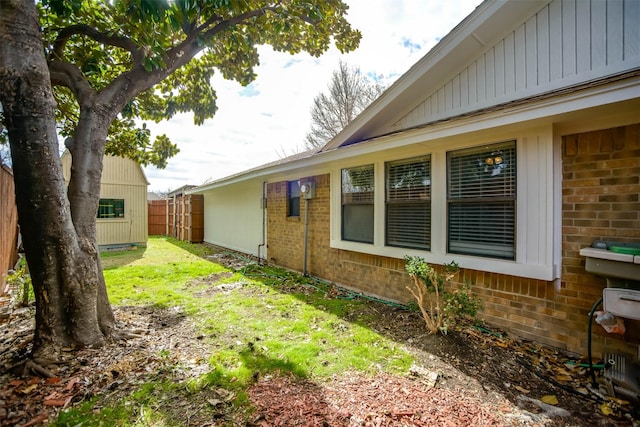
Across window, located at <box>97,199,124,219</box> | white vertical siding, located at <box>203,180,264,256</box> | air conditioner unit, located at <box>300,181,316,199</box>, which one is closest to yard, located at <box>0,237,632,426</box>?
air conditioner unit, located at <box>300,181,316,199</box>

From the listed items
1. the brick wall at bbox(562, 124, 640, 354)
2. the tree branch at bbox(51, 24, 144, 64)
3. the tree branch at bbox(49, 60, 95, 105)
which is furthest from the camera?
the tree branch at bbox(51, 24, 144, 64)

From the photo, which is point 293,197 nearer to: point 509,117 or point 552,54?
point 509,117

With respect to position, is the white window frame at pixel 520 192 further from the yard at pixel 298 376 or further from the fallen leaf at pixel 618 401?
the fallen leaf at pixel 618 401

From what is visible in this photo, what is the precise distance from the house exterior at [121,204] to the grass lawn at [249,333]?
19.4 feet

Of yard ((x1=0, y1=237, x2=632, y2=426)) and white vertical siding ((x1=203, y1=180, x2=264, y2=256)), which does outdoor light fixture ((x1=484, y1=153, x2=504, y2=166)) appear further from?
white vertical siding ((x1=203, y1=180, x2=264, y2=256))

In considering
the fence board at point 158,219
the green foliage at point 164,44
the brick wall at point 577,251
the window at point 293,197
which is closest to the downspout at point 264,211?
the window at point 293,197

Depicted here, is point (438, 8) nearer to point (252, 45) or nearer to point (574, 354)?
point (252, 45)

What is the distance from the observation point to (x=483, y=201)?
3.88 metres

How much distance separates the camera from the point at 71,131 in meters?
5.50

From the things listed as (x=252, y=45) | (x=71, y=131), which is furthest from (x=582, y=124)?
(x=71, y=131)

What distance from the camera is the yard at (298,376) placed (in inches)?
90.8

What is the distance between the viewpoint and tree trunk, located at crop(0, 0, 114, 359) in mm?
2668

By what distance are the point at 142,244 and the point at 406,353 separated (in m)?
13.8

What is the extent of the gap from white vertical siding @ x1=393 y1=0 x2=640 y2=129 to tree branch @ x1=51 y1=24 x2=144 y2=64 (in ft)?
15.3
